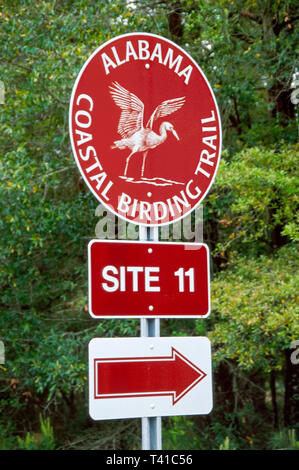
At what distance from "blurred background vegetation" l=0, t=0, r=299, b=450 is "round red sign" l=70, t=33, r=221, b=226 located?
446 cm

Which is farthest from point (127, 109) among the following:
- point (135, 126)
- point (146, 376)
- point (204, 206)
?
point (204, 206)

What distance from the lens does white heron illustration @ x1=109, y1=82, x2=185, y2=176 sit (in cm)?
245

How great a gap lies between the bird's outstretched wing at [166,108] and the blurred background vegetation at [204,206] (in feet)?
14.8

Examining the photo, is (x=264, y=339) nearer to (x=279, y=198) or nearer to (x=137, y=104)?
(x=279, y=198)

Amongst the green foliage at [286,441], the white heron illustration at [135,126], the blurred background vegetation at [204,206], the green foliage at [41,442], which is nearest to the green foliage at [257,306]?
the blurred background vegetation at [204,206]

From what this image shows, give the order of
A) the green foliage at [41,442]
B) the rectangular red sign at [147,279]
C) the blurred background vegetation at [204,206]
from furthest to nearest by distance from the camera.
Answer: the green foliage at [41,442] → the blurred background vegetation at [204,206] → the rectangular red sign at [147,279]

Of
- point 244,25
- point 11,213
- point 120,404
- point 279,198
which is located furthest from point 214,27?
point 120,404

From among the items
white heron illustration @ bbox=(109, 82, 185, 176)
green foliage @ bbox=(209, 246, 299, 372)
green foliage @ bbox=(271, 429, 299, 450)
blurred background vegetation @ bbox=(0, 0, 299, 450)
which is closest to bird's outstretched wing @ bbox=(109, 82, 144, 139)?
white heron illustration @ bbox=(109, 82, 185, 176)

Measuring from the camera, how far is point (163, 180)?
250 centimetres

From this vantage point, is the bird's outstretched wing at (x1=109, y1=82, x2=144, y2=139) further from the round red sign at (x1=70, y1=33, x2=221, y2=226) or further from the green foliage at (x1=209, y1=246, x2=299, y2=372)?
the green foliage at (x1=209, y1=246, x2=299, y2=372)

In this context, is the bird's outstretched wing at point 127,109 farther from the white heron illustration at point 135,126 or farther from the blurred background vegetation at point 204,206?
the blurred background vegetation at point 204,206

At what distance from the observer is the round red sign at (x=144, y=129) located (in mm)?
2414

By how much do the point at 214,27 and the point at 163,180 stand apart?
271 inches

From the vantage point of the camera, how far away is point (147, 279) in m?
2.42
